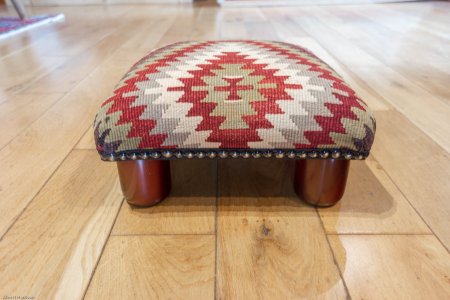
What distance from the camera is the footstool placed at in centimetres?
51

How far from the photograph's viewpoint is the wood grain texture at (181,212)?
1.84 ft

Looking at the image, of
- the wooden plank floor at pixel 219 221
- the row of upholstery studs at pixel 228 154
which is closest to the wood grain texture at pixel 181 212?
the wooden plank floor at pixel 219 221

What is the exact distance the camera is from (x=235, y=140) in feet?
1.67

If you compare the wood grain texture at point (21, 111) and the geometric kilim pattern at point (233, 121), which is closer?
the geometric kilim pattern at point (233, 121)

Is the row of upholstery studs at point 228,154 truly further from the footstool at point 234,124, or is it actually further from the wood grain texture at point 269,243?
the wood grain texture at point 269,243

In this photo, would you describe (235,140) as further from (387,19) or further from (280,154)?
(387,19)

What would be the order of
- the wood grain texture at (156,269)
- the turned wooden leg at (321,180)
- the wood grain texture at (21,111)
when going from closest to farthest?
the wood grain texture at (156,269) < the turned wooden leg at (321,180) < the wood grain texture at (21,111)

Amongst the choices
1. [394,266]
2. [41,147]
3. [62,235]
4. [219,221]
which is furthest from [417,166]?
[41,147]

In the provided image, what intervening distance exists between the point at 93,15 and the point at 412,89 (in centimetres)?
225

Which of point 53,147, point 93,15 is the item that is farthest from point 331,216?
point 93,15

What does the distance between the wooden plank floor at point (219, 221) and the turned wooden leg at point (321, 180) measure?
0.07ft

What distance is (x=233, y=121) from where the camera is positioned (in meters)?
0.51

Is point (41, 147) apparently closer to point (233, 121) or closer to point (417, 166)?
point (233, 121)

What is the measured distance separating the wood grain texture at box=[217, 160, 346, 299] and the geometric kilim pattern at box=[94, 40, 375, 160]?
12 centimetres
